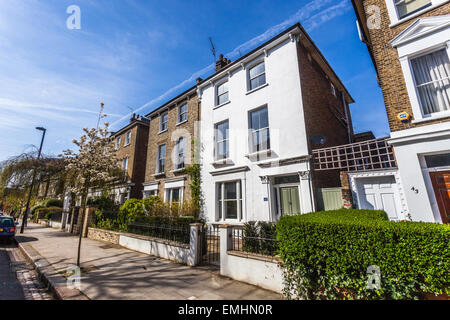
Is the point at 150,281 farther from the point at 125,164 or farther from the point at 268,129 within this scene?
the point at 125,164

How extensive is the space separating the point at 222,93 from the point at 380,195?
32.0 feet

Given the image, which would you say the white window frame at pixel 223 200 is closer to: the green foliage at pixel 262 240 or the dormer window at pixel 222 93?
the green foliage at pixel 262 240

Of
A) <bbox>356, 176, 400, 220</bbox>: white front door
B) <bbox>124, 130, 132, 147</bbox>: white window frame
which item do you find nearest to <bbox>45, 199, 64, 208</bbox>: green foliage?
<bbox>124, 130, 132, 147</bbox>: white window frame

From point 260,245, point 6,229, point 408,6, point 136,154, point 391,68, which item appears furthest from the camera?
point 136,154

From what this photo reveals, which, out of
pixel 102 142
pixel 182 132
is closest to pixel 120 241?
pixel 102 142

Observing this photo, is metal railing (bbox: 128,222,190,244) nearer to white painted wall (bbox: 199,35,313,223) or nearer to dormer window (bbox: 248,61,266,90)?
white painted wall (bbox: 199,35,313,223)

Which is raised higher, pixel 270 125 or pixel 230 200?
pixel 270 125

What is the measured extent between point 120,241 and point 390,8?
49.2ft

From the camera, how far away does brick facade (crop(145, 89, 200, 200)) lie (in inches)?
537

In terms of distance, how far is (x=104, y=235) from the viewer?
35.7 feet

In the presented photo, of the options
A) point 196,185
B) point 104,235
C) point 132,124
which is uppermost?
point 132,124

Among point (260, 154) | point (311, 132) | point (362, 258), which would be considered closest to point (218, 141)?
point (260, 154)

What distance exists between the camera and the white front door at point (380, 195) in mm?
7223

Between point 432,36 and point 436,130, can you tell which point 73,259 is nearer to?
point 436,130
